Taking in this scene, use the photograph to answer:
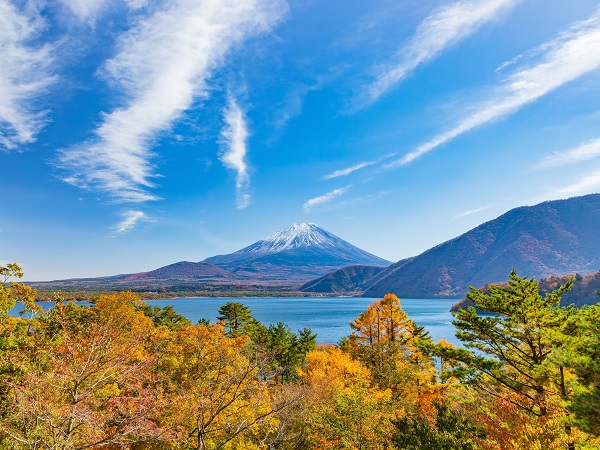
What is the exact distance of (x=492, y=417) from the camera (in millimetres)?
10039

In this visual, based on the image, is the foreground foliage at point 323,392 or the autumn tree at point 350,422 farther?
the autumn tree at point 350,422

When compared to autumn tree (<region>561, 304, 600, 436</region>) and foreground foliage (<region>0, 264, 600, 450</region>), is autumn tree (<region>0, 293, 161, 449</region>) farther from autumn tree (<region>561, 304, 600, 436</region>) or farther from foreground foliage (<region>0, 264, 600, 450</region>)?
autumn tree (<region>561, 304, 600, 436</region>)

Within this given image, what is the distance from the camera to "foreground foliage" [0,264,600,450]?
26.1 feet

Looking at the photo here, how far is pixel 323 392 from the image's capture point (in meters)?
20.0

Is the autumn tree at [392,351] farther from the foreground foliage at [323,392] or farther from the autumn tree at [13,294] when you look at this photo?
the autumn tree at [13,294]

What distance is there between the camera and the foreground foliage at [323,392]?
795 cm

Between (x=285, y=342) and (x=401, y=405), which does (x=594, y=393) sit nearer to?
(x=401, y=405)

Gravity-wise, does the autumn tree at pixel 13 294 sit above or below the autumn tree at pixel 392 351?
above

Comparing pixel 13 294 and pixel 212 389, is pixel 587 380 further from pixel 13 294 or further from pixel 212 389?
pixel 13 294

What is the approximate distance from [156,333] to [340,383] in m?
14.1

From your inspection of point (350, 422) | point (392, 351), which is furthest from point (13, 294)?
point (392, 351)

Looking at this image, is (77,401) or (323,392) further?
(323,392)

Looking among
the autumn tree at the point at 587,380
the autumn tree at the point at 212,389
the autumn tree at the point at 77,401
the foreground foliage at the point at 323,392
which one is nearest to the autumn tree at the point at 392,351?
the foreground foliage at the point at 323,392

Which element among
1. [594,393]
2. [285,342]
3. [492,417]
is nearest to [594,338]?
[594,393]
